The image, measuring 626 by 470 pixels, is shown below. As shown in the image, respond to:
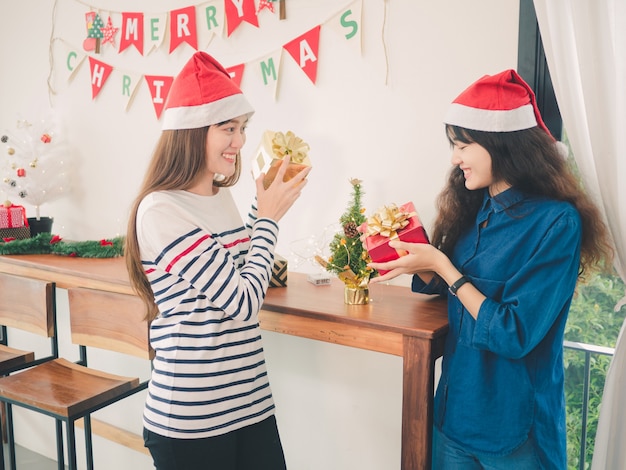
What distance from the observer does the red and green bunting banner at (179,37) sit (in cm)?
209

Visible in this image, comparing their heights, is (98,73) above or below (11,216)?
above

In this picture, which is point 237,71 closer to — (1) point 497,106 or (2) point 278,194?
(2) point 278,194

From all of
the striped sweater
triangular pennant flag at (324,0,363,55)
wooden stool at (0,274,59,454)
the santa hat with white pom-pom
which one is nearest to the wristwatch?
the santa hat with white pom-pom

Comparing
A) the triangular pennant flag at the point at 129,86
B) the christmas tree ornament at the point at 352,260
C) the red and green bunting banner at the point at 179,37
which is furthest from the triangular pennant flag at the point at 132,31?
the christmas tree ornament at the point at 352,260

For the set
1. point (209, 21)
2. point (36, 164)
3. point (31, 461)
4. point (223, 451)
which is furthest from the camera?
point (31, 461)

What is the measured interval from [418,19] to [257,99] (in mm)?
686

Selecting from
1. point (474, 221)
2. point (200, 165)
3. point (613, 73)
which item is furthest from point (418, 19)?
point (200, 165)

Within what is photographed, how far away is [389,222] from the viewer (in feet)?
4.76

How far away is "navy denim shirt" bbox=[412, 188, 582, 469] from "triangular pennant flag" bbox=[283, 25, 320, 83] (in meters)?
0.94

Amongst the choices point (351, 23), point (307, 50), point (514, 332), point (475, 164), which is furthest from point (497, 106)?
point (307, 50)

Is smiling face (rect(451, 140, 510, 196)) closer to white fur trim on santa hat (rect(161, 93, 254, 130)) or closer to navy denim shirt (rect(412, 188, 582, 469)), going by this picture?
navy denim shirt (rect(412, 188, 582, 469))

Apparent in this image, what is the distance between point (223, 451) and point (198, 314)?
1.09 ft

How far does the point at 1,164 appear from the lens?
321cm

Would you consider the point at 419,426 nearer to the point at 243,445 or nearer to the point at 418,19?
the point at 243,445
